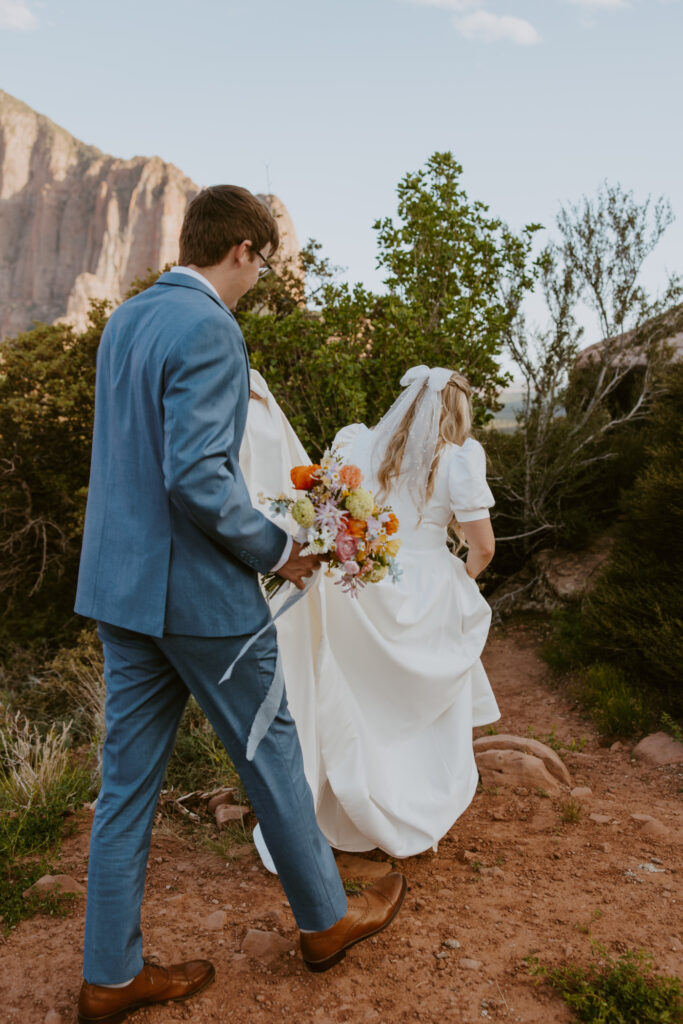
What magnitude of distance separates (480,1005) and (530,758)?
75.0 inches

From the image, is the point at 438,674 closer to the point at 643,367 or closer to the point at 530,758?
the point at 530,758

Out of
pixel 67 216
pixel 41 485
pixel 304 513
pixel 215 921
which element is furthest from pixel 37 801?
pixel 67 216

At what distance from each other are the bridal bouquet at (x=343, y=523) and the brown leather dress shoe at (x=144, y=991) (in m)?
1.28

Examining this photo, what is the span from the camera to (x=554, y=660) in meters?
6.16

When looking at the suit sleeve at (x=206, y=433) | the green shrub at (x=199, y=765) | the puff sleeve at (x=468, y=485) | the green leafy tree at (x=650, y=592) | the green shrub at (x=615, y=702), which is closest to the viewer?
the suit sleeve at (x=206, y=433)

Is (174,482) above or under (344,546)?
above

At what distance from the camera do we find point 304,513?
217cm

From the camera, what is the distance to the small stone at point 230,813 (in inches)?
144

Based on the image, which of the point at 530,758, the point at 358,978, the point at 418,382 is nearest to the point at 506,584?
the point at 530,758

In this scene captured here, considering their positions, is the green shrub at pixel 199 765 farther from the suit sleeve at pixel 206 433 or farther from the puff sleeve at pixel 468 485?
the suit sleeve at pixel 206 433

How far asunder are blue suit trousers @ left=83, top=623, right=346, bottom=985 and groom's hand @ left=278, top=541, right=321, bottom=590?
0.18 metres

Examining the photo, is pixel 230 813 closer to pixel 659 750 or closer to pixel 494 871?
pixel 494 871

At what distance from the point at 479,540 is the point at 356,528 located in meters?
1.41

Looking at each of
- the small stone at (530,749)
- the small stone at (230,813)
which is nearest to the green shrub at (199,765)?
the small stone at (230,813)
